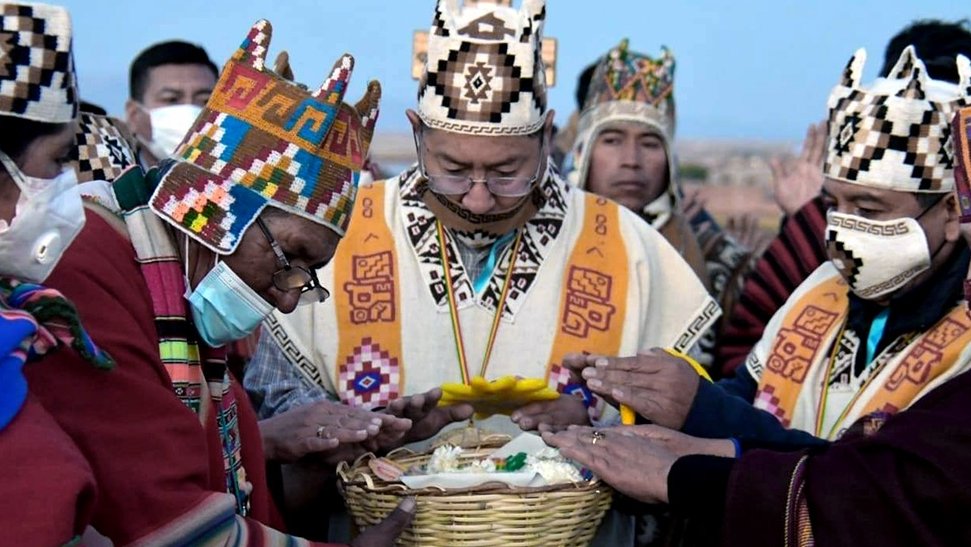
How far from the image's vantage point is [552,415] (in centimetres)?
408

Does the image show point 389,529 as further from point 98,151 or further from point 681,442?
point 98,151

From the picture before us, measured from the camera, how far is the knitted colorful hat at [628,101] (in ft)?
20.9

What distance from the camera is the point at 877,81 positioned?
4543 mm

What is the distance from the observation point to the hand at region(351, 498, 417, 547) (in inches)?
132

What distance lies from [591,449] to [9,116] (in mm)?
1861

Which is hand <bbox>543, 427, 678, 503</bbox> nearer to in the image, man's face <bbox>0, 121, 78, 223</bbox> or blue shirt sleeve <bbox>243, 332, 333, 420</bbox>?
blue shirt sleeve <bbox>243, 332, 333, 420</bbox>

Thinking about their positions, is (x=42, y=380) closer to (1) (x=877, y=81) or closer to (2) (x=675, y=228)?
(1) (x=877, y=81)

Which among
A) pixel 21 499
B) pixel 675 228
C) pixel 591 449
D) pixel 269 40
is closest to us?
pixel 21 499

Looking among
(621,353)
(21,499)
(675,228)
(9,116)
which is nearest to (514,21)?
(621,353)

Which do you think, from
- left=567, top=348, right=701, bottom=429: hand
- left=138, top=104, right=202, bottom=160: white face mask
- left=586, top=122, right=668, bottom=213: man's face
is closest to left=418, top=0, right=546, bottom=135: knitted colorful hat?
left=567, top=348, right=701, bottom=429: hand

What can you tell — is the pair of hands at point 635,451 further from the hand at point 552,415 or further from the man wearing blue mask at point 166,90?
the man wearing blue mask at point 166,90

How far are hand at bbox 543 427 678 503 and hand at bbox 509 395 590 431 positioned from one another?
207 mm

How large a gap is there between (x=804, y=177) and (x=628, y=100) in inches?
36.0

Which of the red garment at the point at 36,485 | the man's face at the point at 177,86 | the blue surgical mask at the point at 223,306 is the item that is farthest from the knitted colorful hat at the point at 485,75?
the man's face at the point at 177,86
